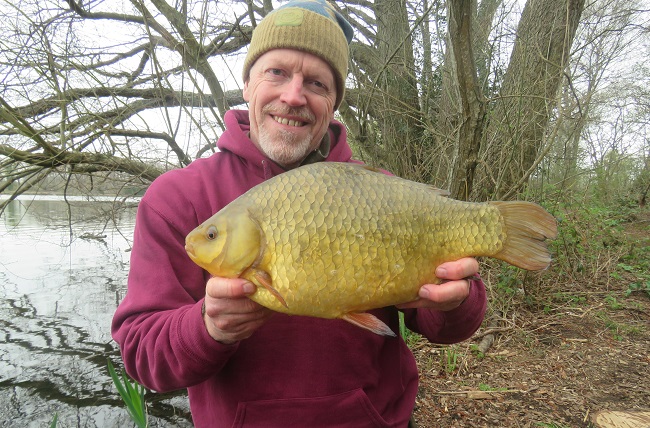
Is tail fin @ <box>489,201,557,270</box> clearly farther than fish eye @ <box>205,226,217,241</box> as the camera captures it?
Yes

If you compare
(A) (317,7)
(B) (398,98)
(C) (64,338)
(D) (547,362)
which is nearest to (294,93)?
(A) (317,7)

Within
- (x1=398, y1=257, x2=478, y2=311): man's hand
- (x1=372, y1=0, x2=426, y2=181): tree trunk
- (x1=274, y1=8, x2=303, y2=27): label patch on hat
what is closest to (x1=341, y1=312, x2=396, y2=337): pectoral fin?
(x1=398, y1=257, x2=478, y2=311): man's hand

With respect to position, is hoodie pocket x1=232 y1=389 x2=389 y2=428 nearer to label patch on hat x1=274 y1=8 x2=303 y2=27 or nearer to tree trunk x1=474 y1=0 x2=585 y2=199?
label patch on hat x1=274 y1=8 x2=303 y2=27

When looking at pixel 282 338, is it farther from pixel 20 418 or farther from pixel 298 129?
pixel 20 418

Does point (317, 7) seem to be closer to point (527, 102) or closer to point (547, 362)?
point (527, 102)

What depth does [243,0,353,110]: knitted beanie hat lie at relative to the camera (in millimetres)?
1672

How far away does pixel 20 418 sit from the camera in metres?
3.92

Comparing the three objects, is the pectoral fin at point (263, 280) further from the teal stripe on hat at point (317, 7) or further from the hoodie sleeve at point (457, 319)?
the teal stripe on hat at point (317, 7)

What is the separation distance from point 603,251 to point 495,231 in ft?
16.6

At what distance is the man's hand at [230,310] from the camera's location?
3.45 feet

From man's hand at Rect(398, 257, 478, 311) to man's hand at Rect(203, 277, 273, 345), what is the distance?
45 centimetres

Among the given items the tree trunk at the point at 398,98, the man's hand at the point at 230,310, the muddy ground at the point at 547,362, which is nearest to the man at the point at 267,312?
the man's hand at the point at 230,310

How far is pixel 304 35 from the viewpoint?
5.49 ft

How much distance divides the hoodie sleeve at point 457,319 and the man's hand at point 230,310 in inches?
28.0
